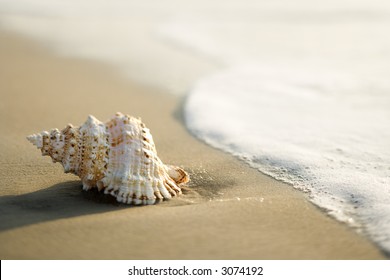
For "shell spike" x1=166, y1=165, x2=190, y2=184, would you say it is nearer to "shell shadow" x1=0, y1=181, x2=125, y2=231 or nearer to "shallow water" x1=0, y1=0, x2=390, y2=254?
"shell shadow" x1=0, y1=181, x2=125, y2=231

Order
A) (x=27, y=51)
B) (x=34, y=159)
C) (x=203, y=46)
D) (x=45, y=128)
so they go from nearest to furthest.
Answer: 1. (x=34, y=159)
2. (x=45, y=128)
3. (x=27, y=51)
4. (x=203, y=46)

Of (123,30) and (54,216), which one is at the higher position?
(123,30)

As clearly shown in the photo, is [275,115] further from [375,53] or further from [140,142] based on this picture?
[375,53]

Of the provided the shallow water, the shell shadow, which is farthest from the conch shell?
the shallow water

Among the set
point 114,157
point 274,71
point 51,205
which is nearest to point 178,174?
point 114,157

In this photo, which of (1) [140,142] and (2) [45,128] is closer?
(1) [140,142]

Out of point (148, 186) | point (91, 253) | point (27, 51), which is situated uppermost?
point (27, 51)

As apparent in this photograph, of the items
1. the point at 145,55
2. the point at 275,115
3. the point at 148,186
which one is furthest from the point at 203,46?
the point at 148,186

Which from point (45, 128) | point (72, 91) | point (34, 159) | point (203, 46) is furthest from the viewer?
point (203, 46)
